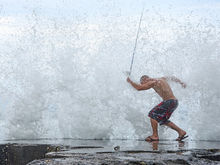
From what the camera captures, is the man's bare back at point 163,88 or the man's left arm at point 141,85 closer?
the man's left arm at point 141,85

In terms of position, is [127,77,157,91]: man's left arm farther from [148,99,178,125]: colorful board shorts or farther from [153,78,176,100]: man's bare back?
[148,99,178,125]: colorful board shorts

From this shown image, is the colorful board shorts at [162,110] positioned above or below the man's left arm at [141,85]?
below

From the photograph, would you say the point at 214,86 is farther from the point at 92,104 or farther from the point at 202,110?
the point at 92,104

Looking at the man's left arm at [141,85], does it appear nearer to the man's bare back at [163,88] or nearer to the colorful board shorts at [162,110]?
the man's bare back at [163,88]

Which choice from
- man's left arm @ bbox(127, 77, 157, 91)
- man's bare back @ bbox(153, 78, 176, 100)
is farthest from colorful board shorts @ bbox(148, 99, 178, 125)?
man's left arm @ bbox(127, 77, 157, 91)

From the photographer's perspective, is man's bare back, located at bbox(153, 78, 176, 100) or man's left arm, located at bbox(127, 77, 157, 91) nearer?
man's left arm, located at bbox(127, 77, 157, 91)

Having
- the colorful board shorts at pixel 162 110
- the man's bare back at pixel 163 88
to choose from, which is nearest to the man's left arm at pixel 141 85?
the man's bare back at pixel 163 88

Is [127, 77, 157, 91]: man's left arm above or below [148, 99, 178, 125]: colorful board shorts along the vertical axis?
above

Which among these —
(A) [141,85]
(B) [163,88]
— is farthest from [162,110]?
(A) [141,85]

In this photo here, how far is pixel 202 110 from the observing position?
33.5 ft

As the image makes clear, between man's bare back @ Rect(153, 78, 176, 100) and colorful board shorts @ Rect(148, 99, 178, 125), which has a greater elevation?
man's bare back @ Rect(153, 78, 176, 100)

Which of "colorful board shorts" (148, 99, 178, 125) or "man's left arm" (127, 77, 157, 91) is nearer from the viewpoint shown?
"man's left arm" (127, 77, 157, 91)

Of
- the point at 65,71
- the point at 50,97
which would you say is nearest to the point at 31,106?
the point at 50,97

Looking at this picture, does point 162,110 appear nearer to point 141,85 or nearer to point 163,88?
point 163,88
